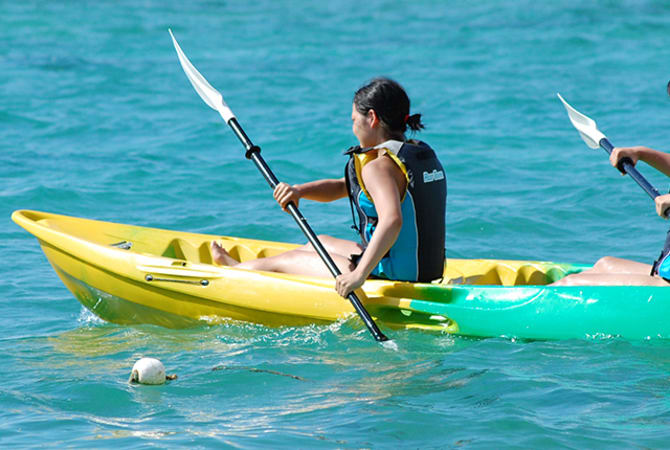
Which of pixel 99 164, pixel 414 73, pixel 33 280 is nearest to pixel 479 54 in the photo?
pixel 414 73

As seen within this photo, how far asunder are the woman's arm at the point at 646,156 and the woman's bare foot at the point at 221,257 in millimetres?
2223

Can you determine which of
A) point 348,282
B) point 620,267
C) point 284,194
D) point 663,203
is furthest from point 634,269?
point 284,194

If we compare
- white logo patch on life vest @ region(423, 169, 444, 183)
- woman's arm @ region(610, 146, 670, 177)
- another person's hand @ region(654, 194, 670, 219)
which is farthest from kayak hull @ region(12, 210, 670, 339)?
woman's arm @ region(610, 146, 670, 177)

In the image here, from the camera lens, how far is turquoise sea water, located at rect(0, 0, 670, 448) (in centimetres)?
383

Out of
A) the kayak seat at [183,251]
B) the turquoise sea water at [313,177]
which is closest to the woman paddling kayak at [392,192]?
the turquoise sea water at [313,177]

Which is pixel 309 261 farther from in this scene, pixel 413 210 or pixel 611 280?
pixel 611 280

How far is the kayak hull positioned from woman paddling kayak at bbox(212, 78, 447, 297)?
0.16 meters

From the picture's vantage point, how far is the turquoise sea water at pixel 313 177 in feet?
12.6

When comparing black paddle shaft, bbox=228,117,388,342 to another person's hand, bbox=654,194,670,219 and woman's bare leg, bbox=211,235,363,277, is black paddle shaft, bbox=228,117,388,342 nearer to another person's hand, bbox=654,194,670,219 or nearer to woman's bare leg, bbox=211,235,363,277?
woman's bare leg, bbox=211,235,363,277

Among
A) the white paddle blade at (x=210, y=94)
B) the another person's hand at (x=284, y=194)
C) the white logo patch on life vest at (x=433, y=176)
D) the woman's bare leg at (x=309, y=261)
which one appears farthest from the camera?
A: the white paddle blade at (x=210, y=94)

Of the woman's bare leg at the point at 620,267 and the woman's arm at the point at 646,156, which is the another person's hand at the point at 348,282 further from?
the woman's arm at the point at 646,156

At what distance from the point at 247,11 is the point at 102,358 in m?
17.0

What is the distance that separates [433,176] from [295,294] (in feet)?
3.05

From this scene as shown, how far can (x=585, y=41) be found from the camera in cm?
1675
